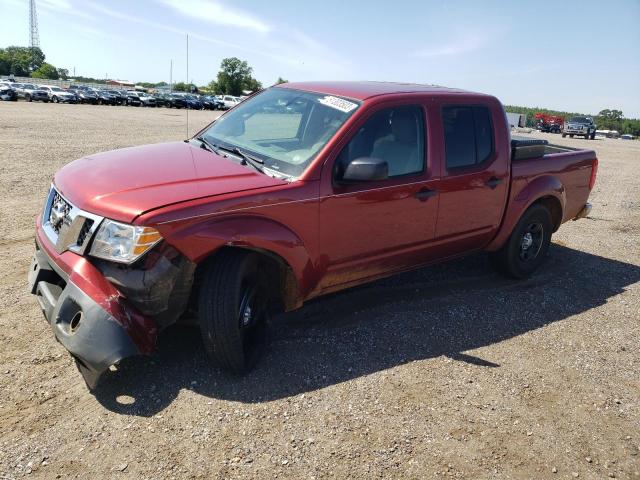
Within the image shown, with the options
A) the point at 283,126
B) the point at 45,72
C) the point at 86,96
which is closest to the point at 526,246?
the point at 283,126

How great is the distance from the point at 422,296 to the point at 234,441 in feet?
8.34

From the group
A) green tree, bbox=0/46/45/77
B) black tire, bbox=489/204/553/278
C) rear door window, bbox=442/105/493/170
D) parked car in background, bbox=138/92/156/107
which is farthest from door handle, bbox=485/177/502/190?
green tree, bbox=0/46/45/77

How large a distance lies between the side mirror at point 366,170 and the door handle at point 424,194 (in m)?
0.67

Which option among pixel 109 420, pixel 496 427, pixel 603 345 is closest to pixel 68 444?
pixel 109 420

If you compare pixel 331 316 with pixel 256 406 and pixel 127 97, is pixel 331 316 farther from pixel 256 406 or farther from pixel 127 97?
pixel 127 97

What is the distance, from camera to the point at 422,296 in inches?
189

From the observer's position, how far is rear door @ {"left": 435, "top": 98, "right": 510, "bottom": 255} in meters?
4.24

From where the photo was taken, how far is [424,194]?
404 cm

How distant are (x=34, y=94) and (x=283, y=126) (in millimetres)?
45151

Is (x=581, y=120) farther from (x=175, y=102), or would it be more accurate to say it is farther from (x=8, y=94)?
(x=8, y=94)

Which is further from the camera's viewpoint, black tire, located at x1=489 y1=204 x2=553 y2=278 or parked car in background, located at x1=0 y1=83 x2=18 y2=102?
parked car in background, located at x1=0 y1=83 x2=18 y2=102

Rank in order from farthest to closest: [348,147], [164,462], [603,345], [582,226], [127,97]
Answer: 1. [127,97]
2. [582,226]
3. [603,345]
4. [348,147]
5. [164,462]

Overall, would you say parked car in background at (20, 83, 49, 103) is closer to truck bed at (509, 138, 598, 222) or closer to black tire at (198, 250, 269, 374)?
truck bed at (509, 138, 598, 222)

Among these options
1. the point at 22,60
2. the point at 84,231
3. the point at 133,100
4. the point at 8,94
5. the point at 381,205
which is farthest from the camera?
the point at 22,60
